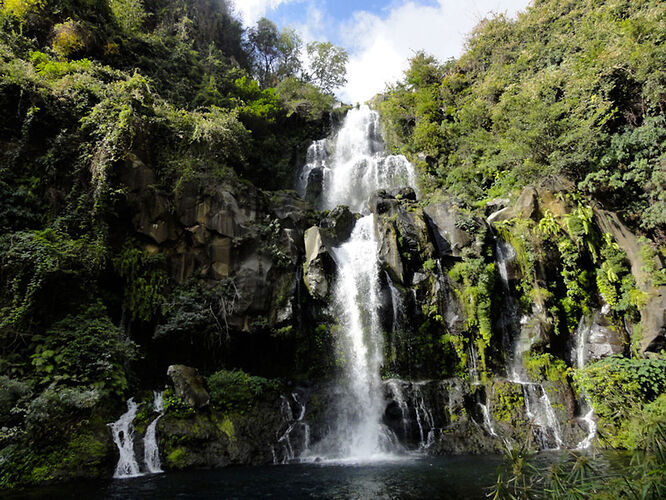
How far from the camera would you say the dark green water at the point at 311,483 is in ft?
21.1

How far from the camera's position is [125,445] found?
8.41 metres

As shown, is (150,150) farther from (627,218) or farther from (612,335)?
(627,218)

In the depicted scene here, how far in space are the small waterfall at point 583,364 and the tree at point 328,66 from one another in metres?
25.2

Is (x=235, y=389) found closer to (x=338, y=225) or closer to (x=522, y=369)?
(x=338, y=225)

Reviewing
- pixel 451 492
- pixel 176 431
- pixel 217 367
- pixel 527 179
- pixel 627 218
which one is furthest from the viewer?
pixel 527 179

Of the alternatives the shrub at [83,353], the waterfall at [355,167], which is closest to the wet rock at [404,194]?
the waterfall at [355,167]

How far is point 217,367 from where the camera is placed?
11531 millimetres

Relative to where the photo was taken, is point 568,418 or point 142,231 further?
point 142,231

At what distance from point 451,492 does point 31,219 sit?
11768 millimetres

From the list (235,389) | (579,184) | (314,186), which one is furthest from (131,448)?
(579,184)

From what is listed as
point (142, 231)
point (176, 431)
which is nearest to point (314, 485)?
point (176, 431)

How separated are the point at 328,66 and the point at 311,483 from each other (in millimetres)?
30274

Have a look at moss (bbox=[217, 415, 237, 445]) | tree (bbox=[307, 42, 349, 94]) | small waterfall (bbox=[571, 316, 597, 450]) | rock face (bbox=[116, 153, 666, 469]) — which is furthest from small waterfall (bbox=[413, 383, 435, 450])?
tree (bbox=[307, 42, 349, 94])

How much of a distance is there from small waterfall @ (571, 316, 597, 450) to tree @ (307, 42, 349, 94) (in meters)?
25.2
